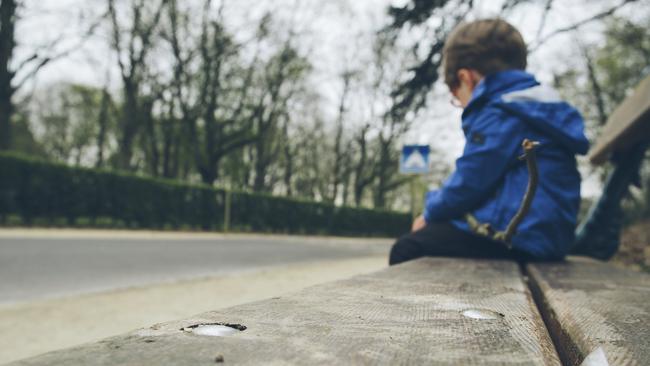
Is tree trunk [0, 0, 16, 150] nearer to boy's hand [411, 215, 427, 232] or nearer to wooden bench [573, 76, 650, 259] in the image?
boy's hand [411, 215, 427, 232]

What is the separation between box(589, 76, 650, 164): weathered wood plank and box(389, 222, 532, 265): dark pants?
707mm

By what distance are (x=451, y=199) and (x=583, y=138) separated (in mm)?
545

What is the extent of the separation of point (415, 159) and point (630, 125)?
8185 mm

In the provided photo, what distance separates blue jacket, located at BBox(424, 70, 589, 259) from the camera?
1.89 meters

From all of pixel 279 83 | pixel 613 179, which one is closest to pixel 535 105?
pixel 613 179

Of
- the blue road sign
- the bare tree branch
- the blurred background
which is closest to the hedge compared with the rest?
the blurred background

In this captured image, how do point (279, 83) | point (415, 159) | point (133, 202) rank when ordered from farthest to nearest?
point (279, 83)
point (133, 202)
point (415, 159)

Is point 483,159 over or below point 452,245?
over

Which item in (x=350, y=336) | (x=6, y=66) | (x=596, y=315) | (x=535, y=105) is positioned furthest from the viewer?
(x=6, y=66)

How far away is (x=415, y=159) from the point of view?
1020cm

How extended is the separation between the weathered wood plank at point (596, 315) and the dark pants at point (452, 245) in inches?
18.9

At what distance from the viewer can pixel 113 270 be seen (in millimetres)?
7180

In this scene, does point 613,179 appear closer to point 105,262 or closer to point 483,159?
point 483,159

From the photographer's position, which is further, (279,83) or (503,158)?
(279,83)
